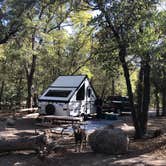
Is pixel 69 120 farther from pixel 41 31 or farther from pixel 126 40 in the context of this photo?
pixel 41 31

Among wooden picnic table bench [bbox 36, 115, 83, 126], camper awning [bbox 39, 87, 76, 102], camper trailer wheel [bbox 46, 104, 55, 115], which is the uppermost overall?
camper awning [bbox 39, 87, 76, 102]

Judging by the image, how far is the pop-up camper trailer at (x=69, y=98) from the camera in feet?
82.5

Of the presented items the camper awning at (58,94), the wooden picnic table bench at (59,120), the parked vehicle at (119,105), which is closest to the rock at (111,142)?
the wooden picnic table bench at (59,120)

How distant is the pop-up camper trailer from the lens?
25156 mm

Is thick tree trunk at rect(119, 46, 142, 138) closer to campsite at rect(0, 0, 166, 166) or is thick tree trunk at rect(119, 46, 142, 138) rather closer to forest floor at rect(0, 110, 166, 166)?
campsite at rect(0, 0, 166, 166)

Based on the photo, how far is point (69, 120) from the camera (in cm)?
1912

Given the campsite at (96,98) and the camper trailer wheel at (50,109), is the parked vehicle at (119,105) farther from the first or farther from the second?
the camper trailer wheel at (50,109)

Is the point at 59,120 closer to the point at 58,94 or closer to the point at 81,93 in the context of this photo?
the point at 58,94

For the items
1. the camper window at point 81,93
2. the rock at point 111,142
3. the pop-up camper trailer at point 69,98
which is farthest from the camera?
the camper window at point 81,93

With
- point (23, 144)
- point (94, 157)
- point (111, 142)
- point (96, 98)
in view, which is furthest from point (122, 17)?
point (96, 98)

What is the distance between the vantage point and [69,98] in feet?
82.6

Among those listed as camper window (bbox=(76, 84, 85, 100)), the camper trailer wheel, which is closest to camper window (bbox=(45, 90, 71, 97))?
camper window (bbox=(76, 84, 85, 100))

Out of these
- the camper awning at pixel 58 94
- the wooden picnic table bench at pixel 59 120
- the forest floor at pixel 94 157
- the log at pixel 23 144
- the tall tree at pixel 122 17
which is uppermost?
the tall tree at pixel 122 17

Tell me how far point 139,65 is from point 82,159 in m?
5.89
